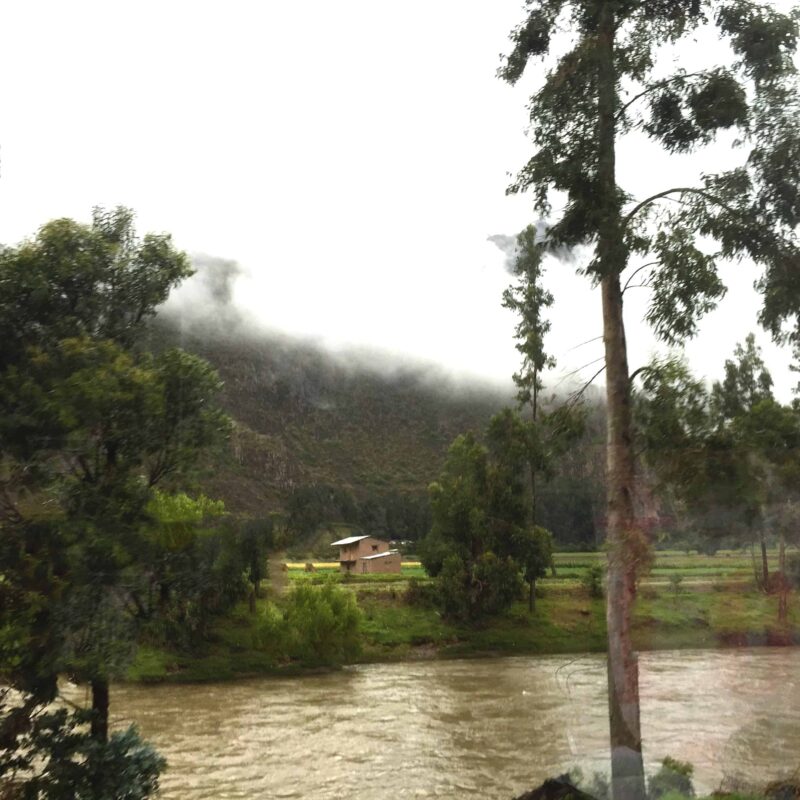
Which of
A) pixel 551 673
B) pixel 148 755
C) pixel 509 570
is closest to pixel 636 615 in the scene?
pixel 148 755

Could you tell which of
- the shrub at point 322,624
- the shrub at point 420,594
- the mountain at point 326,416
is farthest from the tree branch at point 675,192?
the mountain at point 326,416

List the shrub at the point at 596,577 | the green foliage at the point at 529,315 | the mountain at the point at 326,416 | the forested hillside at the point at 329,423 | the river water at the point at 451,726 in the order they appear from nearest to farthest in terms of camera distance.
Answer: the shrub at the point at 596,577 → the river water at the point at 451,726 → the green foliage at the point at 529,315 → the forested hillside at the point at 329,423 → the mountain at the point at 326,416

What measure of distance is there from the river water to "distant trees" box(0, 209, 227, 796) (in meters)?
5.90

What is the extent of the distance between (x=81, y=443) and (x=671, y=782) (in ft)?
23.8

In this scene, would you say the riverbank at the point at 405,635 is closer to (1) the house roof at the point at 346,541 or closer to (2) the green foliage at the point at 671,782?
(1) the house roof at the point at 346,541

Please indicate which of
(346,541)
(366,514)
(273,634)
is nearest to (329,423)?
(366,514)

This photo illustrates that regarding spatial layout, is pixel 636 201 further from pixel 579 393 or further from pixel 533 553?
pixel 533 553

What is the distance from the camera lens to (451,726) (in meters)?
20.9

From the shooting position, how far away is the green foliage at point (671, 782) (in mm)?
8953

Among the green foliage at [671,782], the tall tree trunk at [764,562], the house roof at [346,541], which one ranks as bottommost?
the green foliage at [671,782]

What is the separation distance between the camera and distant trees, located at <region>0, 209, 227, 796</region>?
8.48m

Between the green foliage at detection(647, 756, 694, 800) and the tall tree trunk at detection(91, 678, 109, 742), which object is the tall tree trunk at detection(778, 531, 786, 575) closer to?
the green foliage at detection(647, 756, 694, 800)

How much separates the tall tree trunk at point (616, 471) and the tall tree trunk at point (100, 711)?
5.29 m

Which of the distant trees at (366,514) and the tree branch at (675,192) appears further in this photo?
the distant trees at (366,514)
